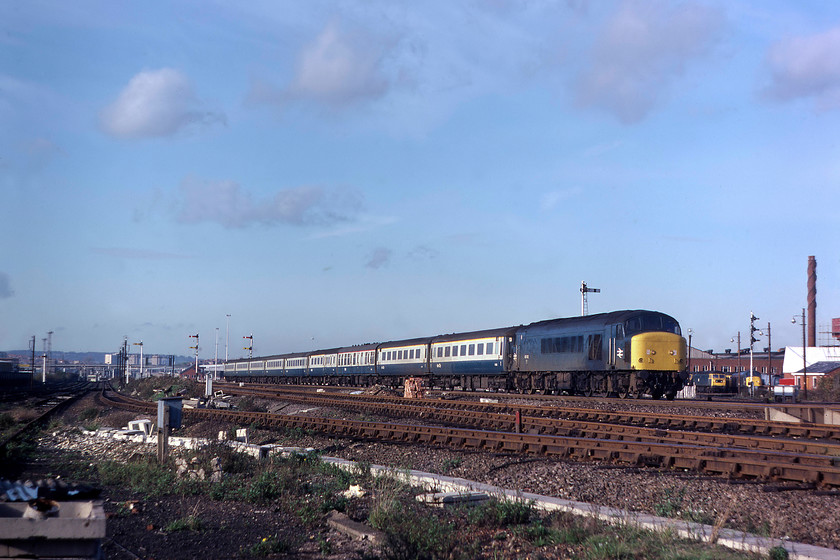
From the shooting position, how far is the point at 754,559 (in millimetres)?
6258

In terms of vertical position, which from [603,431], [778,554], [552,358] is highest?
[552,358]

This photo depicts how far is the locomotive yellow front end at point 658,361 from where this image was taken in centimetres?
2647

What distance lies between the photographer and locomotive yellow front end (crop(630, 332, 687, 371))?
2644cm

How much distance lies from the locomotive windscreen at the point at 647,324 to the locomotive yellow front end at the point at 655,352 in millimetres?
278

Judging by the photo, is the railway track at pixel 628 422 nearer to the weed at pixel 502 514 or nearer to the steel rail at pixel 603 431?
the steel rail at pixel 603 431

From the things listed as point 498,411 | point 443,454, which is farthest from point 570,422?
point 498,411

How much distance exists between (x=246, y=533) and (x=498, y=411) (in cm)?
1558

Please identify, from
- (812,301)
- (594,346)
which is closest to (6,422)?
(594,346)

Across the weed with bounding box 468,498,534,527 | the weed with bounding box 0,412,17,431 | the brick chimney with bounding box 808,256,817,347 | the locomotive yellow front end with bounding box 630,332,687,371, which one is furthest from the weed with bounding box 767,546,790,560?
the brick chimney with bounding box 808,256,817,347

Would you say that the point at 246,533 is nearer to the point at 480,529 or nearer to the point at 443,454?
the point at 480,529

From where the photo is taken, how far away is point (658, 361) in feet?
87.5

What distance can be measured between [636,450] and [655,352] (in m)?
14.1

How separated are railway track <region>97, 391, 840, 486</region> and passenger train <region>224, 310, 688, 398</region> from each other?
11827 mm

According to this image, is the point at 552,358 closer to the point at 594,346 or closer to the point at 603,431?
the point at 594,346
